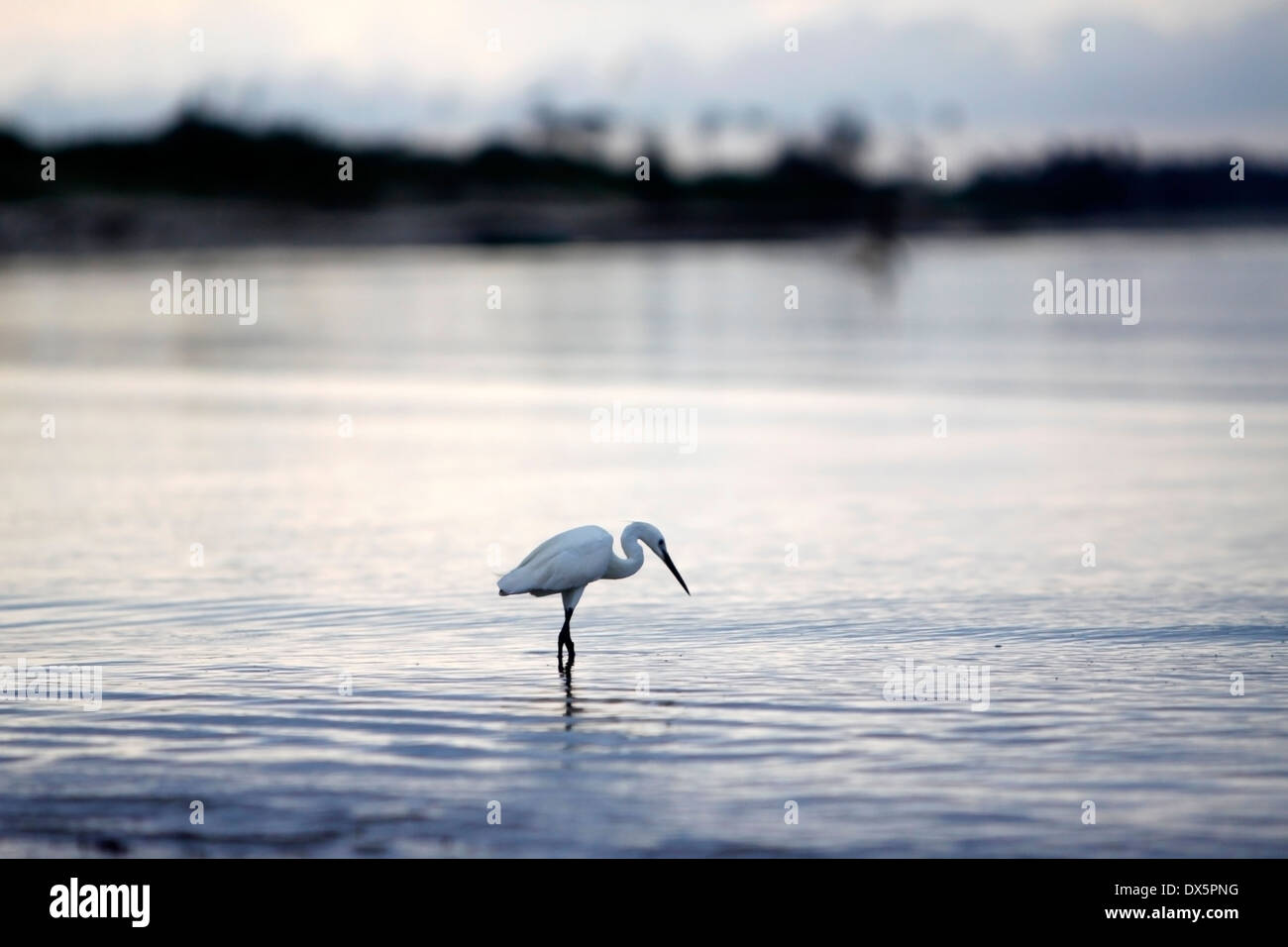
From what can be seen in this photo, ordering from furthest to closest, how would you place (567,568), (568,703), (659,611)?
(659,611), (567,568), (568,703)

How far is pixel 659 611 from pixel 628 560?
1.31m

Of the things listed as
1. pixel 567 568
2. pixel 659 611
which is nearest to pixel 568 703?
pixel 567 568

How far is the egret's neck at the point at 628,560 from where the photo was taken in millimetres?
12266

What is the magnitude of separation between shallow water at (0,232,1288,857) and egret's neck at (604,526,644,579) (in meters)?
0.55

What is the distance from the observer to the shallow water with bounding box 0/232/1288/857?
8633 millimetres

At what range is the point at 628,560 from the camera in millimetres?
12359

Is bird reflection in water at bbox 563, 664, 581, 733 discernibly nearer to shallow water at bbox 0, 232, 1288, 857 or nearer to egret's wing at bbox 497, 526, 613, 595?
shallow water at bbox 0, 232, 1288, 857

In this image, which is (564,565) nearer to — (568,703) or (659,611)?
(568,703)

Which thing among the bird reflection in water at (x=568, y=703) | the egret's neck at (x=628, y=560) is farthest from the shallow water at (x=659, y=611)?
the egret's neck at (x=628, y=560)

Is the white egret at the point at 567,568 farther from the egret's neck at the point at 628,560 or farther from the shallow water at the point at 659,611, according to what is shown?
the shallow water at the point at 659,611

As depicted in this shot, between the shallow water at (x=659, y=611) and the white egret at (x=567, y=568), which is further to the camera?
the white egret at (x=567, y=568)

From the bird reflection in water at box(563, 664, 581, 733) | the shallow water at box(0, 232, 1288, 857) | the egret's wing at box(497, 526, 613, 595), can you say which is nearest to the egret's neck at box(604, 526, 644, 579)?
the egret's wing at box(497, 526, 613, 595)

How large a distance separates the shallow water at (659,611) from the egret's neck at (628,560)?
55cm
